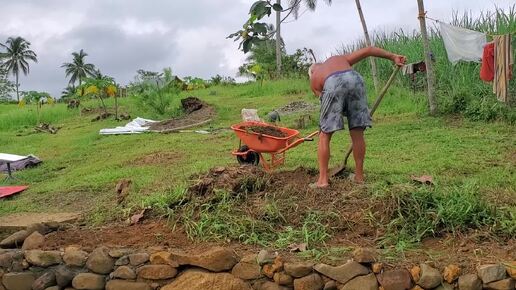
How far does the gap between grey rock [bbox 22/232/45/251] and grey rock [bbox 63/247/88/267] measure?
15.8 inches

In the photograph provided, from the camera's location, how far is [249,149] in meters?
6.88

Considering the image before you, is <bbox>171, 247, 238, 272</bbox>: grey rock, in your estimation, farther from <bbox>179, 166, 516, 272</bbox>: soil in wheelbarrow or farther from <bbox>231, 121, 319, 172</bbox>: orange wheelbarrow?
<bbox>231, 121, 319, 172</bbox>: orange wheelbarrow

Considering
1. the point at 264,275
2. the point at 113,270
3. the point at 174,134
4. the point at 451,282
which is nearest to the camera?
the point at 451,282

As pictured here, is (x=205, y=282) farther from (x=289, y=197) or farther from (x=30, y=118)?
(x=30, y=118)

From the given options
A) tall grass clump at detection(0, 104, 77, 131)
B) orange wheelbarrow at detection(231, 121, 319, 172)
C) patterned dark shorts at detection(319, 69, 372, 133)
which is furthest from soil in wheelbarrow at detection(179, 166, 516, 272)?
tall grass clump at detection(0, 104, 77, 131)

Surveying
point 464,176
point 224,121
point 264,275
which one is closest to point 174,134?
point 224,121

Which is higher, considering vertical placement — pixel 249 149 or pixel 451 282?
pixel 249 149

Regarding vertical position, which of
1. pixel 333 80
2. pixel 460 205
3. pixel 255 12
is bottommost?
pixel 460 205

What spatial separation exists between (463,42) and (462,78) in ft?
4.68

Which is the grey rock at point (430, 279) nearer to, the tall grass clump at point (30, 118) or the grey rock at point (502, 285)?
the grey rock at point (502, 285)

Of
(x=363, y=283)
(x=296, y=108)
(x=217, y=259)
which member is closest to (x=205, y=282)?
(x=217, y=259)

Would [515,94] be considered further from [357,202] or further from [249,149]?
[357,202]

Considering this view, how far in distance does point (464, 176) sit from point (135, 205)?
316cm

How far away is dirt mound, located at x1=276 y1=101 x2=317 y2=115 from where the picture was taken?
A: 13.7m
